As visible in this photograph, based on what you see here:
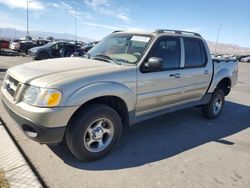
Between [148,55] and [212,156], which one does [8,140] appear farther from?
[212,156]

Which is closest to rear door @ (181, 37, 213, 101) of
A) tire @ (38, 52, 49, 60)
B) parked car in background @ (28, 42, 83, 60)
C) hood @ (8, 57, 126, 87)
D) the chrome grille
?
hood @ (8, 57, 126, 87)

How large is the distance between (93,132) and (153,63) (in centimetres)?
138

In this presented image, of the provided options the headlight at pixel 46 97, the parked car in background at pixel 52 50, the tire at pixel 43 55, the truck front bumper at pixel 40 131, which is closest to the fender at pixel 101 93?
the headlight at pixel 46 97

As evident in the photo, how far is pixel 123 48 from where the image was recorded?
4.37 meters

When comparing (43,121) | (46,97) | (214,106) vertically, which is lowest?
(214,106)

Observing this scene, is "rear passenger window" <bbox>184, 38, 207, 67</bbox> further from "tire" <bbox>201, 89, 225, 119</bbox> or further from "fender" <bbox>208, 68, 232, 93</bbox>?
"tire" <bbox>201, 89, 225, 119</bbox>

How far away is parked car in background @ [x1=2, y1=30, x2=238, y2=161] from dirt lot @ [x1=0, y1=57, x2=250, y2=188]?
0.31 meters

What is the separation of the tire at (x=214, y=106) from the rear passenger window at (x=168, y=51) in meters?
1.75

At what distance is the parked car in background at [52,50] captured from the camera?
18.0m

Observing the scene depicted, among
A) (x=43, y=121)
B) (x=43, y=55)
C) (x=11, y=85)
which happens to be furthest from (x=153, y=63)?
(x=43, y=55)

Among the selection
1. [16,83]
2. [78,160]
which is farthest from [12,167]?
[16,83]

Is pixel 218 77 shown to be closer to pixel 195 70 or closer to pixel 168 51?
pixel 195 70

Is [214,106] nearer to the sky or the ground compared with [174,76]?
nearer to the ground

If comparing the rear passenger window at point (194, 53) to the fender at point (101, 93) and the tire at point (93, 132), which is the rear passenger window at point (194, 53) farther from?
the tire at point (93, 132)
